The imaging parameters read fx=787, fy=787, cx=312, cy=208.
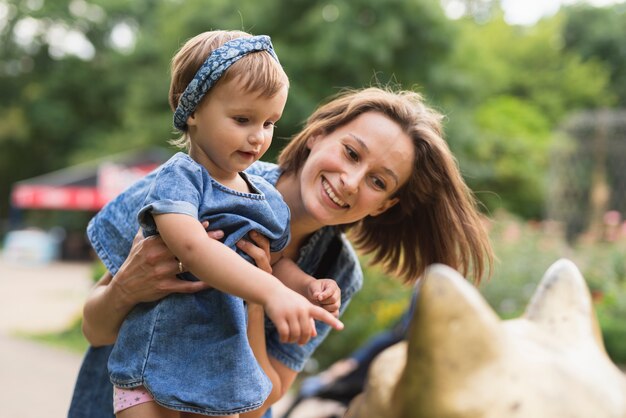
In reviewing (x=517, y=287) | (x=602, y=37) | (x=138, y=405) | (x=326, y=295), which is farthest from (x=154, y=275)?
(x=602, y=37)

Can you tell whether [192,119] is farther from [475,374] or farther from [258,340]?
[475,374]

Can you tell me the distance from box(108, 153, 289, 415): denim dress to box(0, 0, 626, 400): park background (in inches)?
35.1

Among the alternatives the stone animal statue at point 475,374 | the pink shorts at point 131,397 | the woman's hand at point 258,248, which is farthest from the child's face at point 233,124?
the stone animal statue at point 475,374

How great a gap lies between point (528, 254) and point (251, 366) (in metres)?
8.07

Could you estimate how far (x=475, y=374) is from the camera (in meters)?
1.17

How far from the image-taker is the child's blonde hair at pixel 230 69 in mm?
1768

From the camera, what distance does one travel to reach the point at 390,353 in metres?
1.33

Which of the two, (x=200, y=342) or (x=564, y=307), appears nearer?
(x=564, y=307)

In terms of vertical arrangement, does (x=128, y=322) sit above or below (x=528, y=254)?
below

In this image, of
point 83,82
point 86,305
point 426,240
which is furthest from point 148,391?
point 83,82

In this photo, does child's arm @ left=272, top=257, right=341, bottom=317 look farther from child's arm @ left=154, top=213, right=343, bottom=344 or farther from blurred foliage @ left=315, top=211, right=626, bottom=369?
blurred foliage @ left=315, top=211, right=626, bottom=369

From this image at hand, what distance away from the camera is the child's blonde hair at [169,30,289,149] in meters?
1.77

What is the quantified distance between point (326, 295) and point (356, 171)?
33cm

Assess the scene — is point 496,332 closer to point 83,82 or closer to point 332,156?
point 332,156
